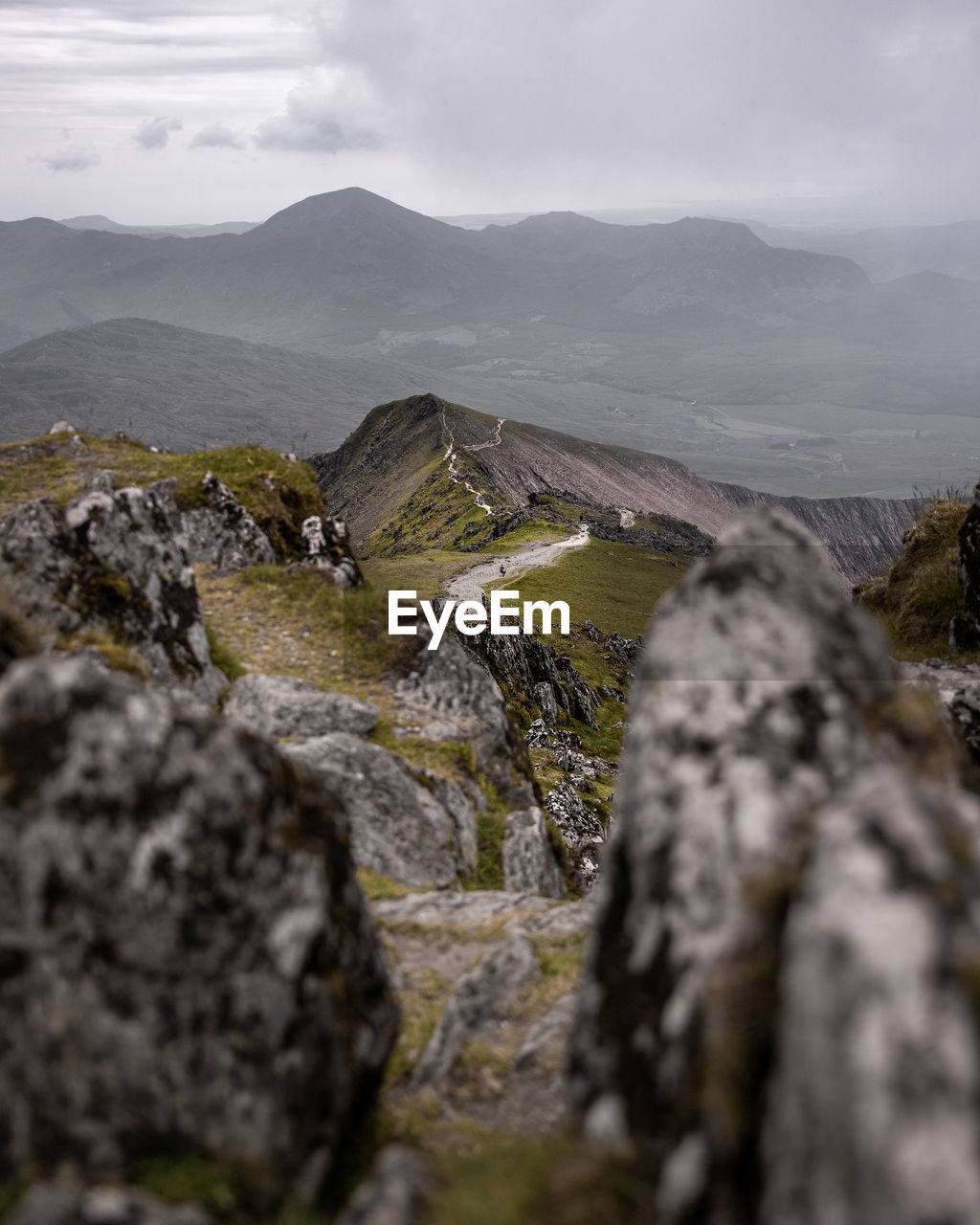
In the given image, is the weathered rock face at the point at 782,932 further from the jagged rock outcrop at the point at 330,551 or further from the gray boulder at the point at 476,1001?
the jagged rock outcrop at the point at 330,551

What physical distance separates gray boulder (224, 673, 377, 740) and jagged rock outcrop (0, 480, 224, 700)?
81cm

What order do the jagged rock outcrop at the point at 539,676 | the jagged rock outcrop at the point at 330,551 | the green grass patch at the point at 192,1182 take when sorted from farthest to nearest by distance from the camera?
the jagged rock outcrop at the point at 539,676 < the jagged rock outcrop at the point at 330,551 < the green grass patch at the point at 192,1182

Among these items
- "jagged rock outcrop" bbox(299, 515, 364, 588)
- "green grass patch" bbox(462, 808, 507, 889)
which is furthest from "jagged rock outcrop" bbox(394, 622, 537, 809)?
"jagged rock outcrop" bbox(299, 515, 364, 588)

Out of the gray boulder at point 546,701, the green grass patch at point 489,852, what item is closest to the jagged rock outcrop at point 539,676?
the gray boulder at point 546,701

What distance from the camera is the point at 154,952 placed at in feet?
22.1

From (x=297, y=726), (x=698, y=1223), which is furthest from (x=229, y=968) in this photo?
(x=297, y=726)

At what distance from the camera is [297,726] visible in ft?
53.1

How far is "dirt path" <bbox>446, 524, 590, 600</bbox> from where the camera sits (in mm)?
87375

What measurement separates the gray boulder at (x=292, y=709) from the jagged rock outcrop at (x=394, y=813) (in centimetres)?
75

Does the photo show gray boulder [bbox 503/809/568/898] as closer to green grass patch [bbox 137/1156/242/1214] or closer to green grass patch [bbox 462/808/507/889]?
green grass patch [bbox 462/808/507/889]

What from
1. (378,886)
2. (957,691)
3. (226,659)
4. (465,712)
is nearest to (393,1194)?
(378,886)

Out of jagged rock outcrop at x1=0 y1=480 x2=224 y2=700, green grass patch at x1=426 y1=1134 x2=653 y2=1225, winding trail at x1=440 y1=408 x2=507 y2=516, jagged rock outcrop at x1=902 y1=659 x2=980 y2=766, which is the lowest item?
green grass patch at x1=426 y1=1134 x2=653 y2=1225

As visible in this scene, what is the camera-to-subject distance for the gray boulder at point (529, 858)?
1611cm

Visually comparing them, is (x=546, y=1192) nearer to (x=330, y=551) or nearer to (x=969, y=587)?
(x=330, y=551)
